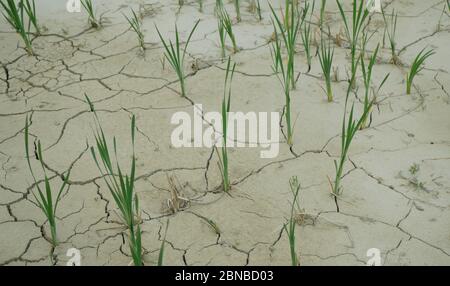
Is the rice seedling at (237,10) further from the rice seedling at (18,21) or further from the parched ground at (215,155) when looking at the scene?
the rice seedling at (18,21)

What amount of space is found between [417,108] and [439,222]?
0.78 meters

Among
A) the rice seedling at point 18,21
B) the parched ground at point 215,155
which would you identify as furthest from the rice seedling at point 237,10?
the rice seedling at point 18,21

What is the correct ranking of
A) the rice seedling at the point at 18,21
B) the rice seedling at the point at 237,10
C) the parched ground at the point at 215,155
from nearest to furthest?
the parched ground at the point at 215,155
the rice seedling at the point at 18,21
the rice seedling at the point at 237,10

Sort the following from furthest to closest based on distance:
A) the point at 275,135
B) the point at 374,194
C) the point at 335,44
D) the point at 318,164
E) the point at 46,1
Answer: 1. the point at 46,1
2. the point at 335,44
3. the point at 275,135
4. the point at 318,164
5. the point at 374,194

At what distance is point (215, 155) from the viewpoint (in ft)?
7.91

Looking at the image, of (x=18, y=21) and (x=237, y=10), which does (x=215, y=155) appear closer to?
(x=237, y=10)

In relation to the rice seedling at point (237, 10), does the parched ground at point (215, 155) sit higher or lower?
lower

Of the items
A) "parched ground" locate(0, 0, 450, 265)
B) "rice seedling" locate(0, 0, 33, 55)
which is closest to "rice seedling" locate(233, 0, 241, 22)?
"parched ground" locate(0, 0, 450, 265)

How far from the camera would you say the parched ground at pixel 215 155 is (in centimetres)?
198

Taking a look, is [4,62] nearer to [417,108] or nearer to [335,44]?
[335,44]

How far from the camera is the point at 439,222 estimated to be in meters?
1.99

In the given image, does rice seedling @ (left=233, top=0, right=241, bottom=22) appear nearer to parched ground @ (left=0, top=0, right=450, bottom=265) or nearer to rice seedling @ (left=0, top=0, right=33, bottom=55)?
parched ground @ (left=0, top=0, right=450, bottom=265)

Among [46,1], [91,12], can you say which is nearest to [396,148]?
[91,12]

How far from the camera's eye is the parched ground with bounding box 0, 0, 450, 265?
1980 millimetres
